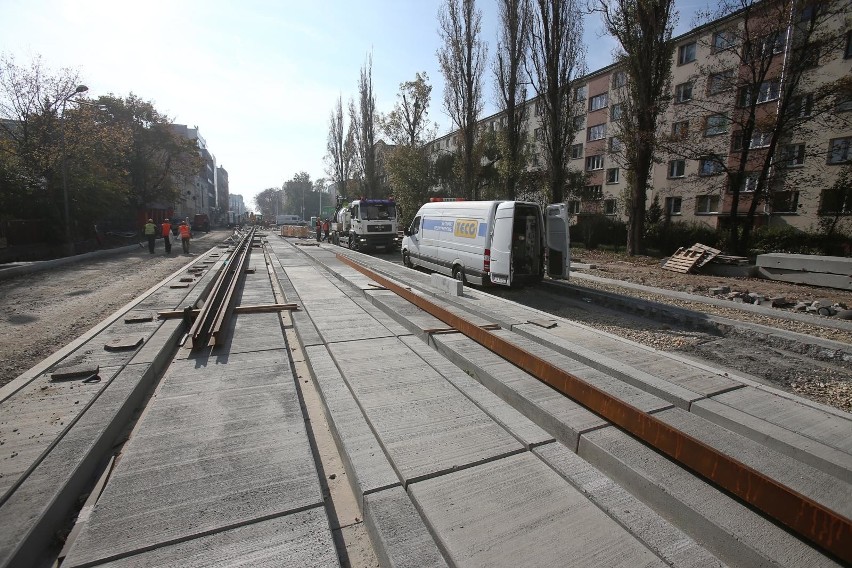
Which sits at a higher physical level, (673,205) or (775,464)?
(673,205)

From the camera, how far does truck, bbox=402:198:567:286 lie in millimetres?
9359

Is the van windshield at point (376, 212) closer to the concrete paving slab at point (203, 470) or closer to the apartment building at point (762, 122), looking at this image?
the apartment building at point (762, 122)

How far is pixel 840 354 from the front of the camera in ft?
18.0

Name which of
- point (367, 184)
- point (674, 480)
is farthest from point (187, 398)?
point (367, 184)

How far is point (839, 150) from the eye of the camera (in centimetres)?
1886

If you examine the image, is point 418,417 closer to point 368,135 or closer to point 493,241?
point 493,241

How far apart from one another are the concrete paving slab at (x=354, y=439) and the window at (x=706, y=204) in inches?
1118

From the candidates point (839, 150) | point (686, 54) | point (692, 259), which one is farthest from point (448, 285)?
point (686, 54)

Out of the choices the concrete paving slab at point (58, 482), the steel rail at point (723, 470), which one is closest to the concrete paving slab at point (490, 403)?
the steel rail at point (723, 470)

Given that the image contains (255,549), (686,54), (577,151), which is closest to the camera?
(255,549)

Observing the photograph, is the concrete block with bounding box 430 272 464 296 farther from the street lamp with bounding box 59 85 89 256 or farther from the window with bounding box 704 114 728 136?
the street lamp with bounding box 59 85 89 256

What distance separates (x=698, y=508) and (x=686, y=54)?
34535mm

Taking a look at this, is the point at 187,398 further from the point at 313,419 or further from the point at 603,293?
the point at 603,293

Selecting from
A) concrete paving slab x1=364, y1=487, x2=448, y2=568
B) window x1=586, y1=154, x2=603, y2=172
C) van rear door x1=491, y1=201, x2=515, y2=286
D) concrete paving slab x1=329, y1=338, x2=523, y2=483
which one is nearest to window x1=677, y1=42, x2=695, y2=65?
window x1=586, y1=154, x2=603, y2=172
